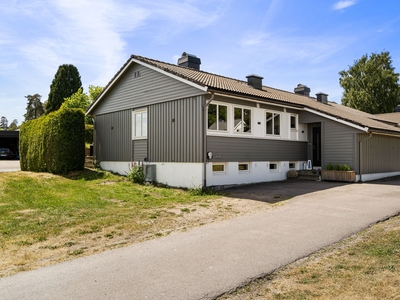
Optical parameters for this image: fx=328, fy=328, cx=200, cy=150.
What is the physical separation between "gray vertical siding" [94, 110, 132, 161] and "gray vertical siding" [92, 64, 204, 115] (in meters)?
0.47

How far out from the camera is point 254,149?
599 inches

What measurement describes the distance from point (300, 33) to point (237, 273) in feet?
40.2

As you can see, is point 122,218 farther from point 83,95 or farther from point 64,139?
point 83,95

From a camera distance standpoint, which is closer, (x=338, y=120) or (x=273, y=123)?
(x=338, y=120)

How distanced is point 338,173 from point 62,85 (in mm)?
38377

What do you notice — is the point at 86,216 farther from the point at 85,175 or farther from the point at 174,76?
the point at 85,175

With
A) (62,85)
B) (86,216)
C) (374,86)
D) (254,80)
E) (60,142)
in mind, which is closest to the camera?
(86,216)

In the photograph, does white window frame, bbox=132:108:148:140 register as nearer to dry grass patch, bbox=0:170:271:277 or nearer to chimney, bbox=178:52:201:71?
dry grass patch, bbox=0:170:271:277

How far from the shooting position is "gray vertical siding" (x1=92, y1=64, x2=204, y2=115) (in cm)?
1438

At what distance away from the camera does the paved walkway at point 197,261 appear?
4.05 meters

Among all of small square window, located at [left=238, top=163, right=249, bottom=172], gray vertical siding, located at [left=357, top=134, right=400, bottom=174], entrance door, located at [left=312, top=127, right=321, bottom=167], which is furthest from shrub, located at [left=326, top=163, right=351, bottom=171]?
small square window, located at [left=238, top=163, right=249, bottom=172]

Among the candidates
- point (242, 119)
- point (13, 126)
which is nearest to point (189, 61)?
point (242, 119)

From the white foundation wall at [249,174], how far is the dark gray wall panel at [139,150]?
14.2ft

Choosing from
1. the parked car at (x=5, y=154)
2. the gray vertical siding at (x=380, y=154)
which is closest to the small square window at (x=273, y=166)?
the gray vertical siding at (x=380, y=154)
